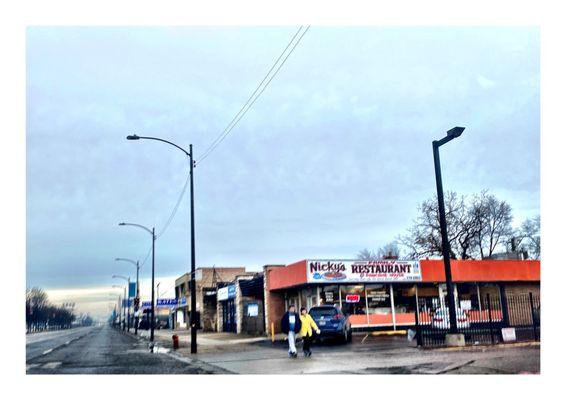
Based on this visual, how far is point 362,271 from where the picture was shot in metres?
28.9

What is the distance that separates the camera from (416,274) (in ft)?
98.3

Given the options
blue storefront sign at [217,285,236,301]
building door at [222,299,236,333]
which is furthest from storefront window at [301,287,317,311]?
building door at [222,299,236,333]

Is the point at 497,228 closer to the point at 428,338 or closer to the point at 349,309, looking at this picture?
the point at 349,309

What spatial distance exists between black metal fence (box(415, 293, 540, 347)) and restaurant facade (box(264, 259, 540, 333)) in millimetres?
252

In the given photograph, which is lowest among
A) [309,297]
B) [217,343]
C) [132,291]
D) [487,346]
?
[217,343]

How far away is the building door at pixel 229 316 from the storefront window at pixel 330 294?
47.2 feet

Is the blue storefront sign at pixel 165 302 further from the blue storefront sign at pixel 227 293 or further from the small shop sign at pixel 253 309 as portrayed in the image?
the small shop sign at pixel 253 309

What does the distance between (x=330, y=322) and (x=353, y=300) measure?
729 centimetres

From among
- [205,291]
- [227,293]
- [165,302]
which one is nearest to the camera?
[227,293]

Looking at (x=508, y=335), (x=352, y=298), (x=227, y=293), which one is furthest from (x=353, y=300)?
(x=227, y=293)

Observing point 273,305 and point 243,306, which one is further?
→ point 243,306

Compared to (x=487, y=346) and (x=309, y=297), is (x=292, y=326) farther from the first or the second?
(x=309, y=297)
